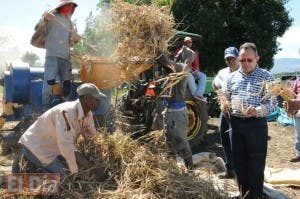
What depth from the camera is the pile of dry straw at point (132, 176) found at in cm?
430

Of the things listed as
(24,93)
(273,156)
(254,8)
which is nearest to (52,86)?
(24,93)

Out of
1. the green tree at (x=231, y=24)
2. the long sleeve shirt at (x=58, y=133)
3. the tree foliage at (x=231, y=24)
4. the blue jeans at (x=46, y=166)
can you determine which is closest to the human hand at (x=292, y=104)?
the long sleeve shirt at (x=58, y=133)

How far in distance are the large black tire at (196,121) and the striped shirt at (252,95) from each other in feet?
8.93

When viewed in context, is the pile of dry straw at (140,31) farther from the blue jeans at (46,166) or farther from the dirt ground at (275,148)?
the dirt ground at (275,148)

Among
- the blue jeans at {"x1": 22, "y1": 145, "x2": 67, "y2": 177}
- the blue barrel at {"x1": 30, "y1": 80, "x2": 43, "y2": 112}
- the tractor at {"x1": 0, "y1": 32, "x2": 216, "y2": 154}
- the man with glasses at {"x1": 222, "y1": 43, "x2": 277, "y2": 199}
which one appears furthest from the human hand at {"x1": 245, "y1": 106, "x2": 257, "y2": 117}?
the blue barrel at {"x1": 30, "y1": 80, "x2": 43, "y2": 112}

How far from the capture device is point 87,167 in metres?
4.50

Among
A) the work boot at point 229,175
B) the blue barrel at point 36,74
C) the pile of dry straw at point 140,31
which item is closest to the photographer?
the pile of dry straw at point 140,31

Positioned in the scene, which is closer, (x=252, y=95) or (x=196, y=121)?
(x=252, y=95)

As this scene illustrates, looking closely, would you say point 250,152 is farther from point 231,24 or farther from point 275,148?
point 231,24

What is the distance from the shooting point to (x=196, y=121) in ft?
24.1

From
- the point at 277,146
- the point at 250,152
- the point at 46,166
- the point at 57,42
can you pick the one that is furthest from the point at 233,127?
the point at 277,146

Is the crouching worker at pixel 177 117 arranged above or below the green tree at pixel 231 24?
below

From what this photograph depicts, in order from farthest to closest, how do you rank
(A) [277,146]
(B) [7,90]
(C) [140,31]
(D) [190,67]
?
(A) [277,146] → (D) [190,67] → (B) [7,90] → (C) [140,31]

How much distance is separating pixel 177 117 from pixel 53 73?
1868 millimetres
